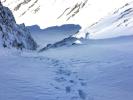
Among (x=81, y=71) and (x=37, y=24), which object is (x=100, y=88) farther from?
(x=37, y=24)

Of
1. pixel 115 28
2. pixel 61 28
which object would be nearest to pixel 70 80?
pixel 115 28

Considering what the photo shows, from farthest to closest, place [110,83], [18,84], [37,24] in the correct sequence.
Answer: [37,24]
[110,83]
[18,84]

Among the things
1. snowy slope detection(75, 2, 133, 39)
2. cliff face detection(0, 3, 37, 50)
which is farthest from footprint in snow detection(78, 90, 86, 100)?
snowy slope detection(75, 2, 133, 39)

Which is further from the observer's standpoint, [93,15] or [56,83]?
[93,15]

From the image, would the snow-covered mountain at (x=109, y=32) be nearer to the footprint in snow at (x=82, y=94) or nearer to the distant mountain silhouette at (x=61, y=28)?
the footprint in snow at (x=82, y=94)

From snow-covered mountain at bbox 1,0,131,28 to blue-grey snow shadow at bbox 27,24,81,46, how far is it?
2.43m

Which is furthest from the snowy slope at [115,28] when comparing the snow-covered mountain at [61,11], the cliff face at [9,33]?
the snow-covered mountain at [61,11]

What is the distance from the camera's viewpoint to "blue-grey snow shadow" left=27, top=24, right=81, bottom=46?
75.4 m

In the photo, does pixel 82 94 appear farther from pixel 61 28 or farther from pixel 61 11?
pixel 61 11

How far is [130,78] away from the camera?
41.8ft

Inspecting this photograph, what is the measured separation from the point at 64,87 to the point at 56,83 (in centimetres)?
59

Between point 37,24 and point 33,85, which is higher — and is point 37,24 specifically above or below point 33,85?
below

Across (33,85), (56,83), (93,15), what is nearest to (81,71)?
(56,83)

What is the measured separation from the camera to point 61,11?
10569cm
